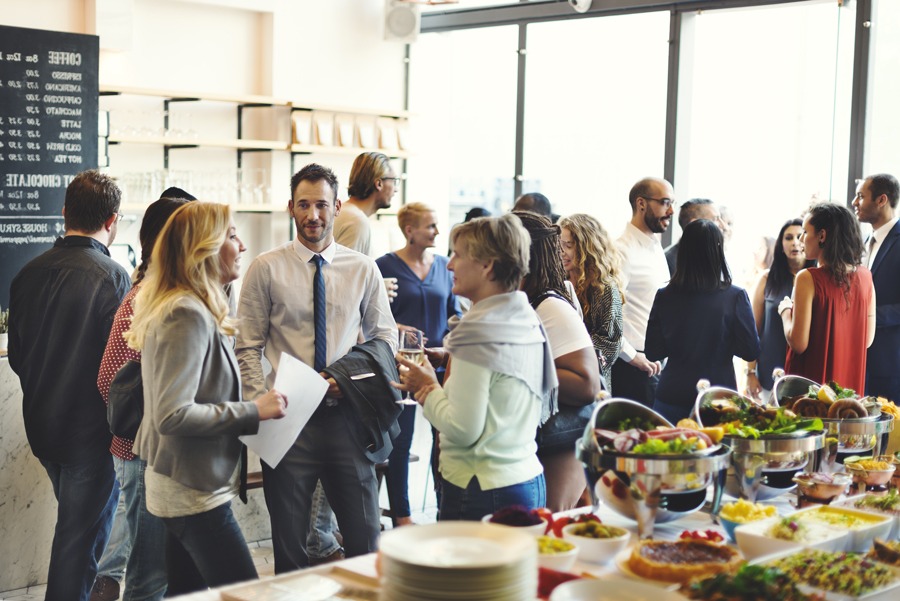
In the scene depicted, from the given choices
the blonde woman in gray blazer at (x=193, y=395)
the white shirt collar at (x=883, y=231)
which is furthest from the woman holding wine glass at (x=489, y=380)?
the white shirt collar at (x=883, y=231)

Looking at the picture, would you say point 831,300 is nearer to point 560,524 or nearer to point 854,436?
point 854,436

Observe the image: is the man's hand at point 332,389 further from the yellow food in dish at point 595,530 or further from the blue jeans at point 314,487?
the yellow food in dish at point 595,530

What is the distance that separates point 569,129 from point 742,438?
581 centimetres

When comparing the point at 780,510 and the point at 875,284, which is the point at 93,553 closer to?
the point at 780,510

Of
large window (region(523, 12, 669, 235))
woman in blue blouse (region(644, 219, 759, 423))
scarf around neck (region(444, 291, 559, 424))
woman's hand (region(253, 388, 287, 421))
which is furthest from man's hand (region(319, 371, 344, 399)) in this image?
large window (region(523, 12, 669, 235))

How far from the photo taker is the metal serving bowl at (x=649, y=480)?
221 centimetres

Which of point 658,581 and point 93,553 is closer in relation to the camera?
point 658,581

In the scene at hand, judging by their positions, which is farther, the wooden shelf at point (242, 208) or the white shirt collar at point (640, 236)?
the wooden shelf at point (242, 208)

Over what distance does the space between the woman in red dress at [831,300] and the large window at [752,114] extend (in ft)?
7.76

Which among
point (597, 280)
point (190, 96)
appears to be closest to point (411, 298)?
point (597, 280)

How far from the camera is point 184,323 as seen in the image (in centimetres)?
256

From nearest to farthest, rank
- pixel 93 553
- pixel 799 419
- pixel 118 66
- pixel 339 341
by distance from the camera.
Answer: pixel 799 419 < pixel 339 341 < pixel 93 553 < pixel 118 66

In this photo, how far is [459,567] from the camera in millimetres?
1538

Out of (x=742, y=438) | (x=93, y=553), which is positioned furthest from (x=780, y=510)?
(x=93, y=553)
